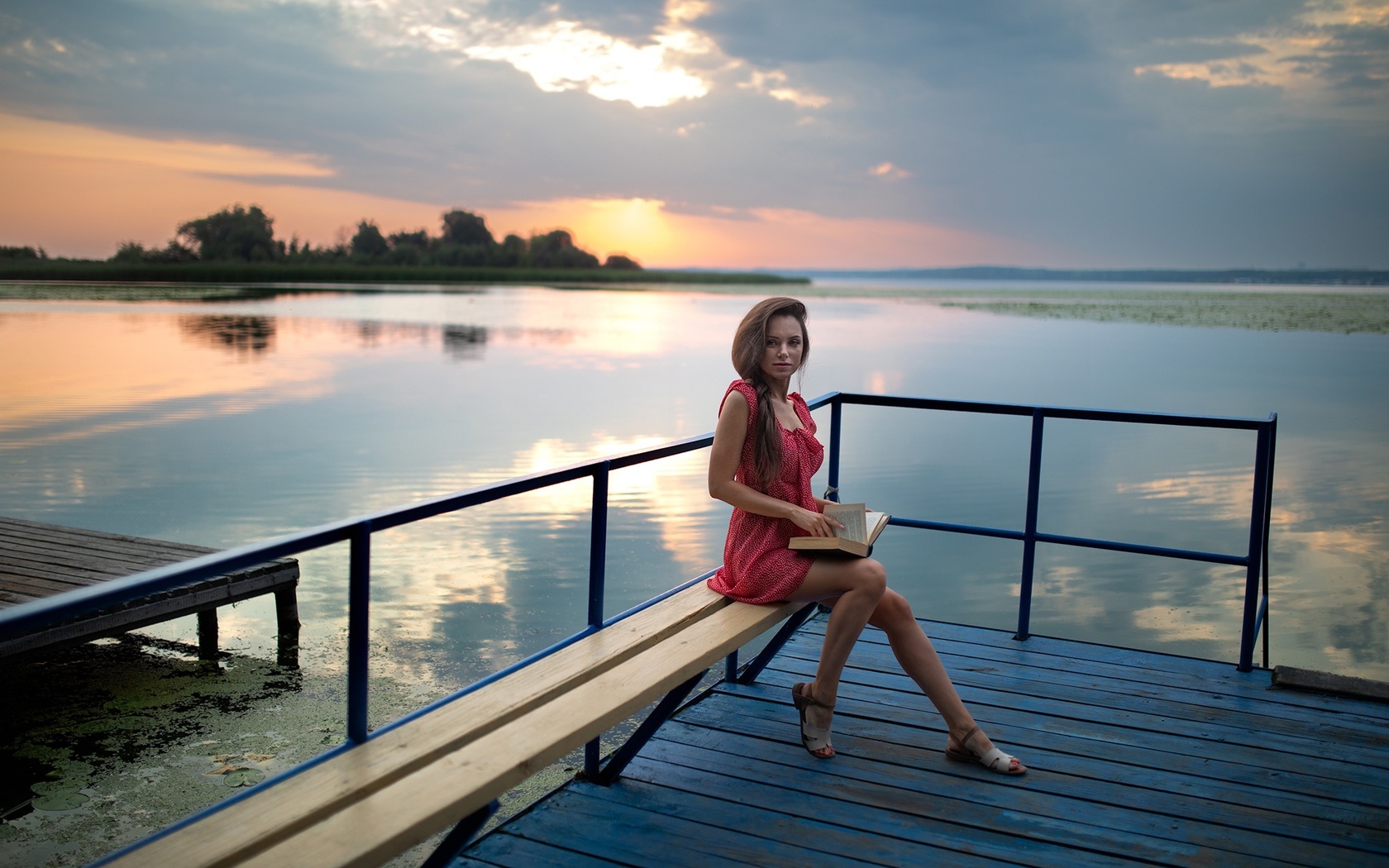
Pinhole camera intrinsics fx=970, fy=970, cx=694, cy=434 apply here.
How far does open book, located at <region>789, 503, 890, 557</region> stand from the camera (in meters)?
2.93

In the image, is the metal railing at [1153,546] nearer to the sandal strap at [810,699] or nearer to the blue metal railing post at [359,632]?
the sandal strap at [810,699]

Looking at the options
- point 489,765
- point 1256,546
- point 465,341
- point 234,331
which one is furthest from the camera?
point 234,331

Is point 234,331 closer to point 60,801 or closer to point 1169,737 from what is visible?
point 60,801

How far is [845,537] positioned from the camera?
2945 millimetres

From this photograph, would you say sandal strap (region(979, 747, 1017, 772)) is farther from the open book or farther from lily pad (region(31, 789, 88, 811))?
lily pad (region(31, 789, 88, 811))

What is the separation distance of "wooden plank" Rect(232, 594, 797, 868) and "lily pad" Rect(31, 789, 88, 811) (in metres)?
2.82

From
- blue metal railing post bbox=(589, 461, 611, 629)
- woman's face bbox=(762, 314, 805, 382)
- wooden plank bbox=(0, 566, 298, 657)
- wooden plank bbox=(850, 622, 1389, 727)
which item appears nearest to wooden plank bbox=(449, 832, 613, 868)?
blue metal railing post bbox=(589, 461, 611, 629)

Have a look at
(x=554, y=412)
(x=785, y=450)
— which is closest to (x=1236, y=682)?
(x=785, y=450)

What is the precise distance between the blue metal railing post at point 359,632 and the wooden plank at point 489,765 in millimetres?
191

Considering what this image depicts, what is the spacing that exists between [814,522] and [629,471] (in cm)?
911

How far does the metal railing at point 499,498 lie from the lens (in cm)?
153

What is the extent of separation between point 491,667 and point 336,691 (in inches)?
34.2

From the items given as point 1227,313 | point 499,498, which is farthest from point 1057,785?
point 1227,313

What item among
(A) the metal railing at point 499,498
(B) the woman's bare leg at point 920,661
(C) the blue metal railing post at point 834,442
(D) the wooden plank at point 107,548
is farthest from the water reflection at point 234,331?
(B) the woman's bare leg at point 920,661
